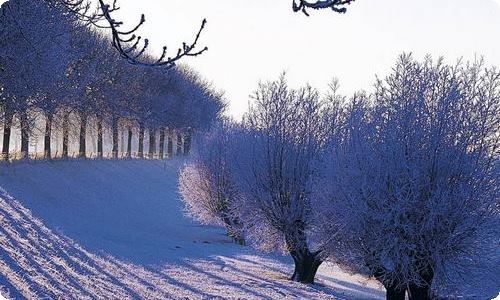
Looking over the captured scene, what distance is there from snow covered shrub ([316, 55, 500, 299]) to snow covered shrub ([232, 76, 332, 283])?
197 inches

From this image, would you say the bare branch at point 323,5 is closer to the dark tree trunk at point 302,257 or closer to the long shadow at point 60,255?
the long shadow at point 60,255

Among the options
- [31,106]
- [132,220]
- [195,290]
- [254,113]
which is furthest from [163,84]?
[195,290]

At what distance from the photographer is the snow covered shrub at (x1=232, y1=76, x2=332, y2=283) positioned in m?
22.3

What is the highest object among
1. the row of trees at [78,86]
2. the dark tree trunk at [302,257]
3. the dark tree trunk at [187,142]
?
the row of trees at [78,86]

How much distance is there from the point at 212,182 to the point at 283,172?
1011 cm

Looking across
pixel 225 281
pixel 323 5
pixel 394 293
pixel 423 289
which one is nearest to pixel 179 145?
pixel 225 281

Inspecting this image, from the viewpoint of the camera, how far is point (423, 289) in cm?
1650

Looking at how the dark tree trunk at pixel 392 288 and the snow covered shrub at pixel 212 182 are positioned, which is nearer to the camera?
the dark tree trunk at pixel 392 288

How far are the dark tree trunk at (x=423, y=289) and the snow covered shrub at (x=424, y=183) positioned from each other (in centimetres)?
3

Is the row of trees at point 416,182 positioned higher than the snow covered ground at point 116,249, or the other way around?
the row of trees at point 416,182

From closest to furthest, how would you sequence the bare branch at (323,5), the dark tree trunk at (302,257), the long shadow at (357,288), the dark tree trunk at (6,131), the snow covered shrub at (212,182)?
the bare branch at (323,5), the dark tree trunk at (302,257), the long shadow at (357,288), the dark tree trunk at (6,131), the snow covered shrub at (212,182)

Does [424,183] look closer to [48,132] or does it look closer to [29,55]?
[29,55]

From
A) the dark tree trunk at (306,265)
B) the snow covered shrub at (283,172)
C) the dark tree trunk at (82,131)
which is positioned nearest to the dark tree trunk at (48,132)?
the dark tree trunk at (82,131)

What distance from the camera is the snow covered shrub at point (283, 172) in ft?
73.2
